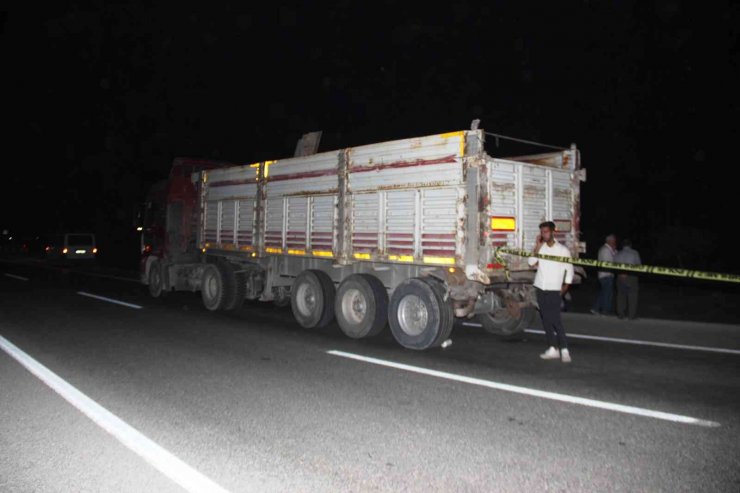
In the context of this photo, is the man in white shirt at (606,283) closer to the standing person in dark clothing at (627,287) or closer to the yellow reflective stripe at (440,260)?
the standing person in dark clothing at (627,287)

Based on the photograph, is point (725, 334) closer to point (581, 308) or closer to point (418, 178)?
point (581, 308)

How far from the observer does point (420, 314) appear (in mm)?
8438

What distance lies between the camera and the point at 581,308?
42.6 ft

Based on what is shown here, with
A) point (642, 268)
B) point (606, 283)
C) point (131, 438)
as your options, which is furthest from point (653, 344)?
point (131, 438)

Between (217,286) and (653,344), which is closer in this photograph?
(653,344)

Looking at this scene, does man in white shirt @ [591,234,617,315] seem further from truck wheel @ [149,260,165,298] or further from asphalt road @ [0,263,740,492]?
truck wheel @ [149,260,165,298]

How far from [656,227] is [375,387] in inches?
743

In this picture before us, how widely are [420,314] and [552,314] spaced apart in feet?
6.23

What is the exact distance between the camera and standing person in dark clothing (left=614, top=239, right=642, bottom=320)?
11.0m

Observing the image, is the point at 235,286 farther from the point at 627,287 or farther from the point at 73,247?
the point at 73,247

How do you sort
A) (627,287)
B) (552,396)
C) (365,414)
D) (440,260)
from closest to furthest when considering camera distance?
(365,414)
(552,396)
(440,260)
(627,287)

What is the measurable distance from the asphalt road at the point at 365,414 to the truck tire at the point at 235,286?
293cm

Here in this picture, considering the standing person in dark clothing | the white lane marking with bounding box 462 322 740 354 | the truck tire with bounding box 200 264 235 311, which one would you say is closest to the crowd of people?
the standing person in dark clothing

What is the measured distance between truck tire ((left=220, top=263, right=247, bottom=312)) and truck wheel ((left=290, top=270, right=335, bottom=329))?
7.84 ft
